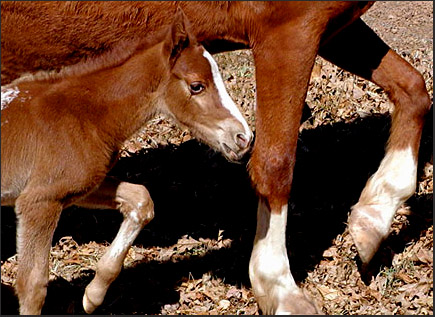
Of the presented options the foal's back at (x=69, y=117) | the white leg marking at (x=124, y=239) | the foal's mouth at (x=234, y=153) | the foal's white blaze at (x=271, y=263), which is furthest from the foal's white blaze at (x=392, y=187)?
the foal's back at (x=69, y=117)

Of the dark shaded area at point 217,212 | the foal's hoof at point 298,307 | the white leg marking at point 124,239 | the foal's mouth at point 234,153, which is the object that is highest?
the foal's mouth at point 234,153

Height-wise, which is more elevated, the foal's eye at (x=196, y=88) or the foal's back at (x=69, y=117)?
the foal's eye at (x=196, y=88)

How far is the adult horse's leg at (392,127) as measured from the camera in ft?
19.4

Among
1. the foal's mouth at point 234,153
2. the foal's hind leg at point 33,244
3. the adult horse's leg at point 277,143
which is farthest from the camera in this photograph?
the adult horse's leg at point 277,143

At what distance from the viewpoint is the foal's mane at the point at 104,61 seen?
17.4 ft

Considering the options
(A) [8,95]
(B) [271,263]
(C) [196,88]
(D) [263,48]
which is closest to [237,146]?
(C) [196,88]

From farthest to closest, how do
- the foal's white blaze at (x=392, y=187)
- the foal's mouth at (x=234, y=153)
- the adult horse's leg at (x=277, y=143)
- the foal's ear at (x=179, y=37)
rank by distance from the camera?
1. the foal's white blaze at (x=392, y=187)
2. the adult horse's leg at (x=277, y=143)
3. the foal's mouth at (x=234, y=153)
4. the foal's ear at (x=179, y=37)

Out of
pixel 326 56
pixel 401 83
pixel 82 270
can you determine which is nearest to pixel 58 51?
pixel 82 270

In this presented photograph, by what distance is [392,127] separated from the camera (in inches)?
246

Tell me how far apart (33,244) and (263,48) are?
6.11ft

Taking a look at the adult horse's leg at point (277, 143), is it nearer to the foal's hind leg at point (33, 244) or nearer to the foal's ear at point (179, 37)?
the foal's ear at point (179, 37)

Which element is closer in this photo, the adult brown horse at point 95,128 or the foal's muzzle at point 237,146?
the adult brown horse at point 95,128

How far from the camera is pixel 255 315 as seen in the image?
18.5 ft

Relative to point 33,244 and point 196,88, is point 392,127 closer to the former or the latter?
point 196,88
